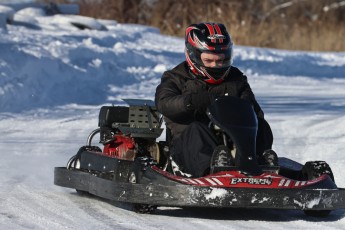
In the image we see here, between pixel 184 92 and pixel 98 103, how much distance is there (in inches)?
288

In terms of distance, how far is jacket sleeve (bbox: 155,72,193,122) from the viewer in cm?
711

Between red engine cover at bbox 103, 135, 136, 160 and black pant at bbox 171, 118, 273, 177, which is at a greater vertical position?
black pant at bbox 171, 118, 273, 177

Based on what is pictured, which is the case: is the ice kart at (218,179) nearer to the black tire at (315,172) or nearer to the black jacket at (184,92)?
the black tire at (315,172)

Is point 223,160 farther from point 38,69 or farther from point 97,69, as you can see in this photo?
point 97,69

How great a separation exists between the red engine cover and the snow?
1.38 feet

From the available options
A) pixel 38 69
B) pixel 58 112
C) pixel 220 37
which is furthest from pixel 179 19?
pixel 220 37

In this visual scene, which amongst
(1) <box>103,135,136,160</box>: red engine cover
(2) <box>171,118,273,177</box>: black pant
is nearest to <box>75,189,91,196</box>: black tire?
(1) <box>103,135,136,160</box>: red engine cover

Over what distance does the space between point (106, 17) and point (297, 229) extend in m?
26.6

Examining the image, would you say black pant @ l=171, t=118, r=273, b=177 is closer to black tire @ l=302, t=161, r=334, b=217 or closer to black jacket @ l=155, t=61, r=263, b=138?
black jacket @ l=155, t=61, r=263, b=138

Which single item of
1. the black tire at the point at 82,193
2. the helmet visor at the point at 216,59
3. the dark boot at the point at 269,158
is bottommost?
the black tire at the point at 82,193

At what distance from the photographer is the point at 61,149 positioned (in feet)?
33.2

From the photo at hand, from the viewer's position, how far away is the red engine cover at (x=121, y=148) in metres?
7.57

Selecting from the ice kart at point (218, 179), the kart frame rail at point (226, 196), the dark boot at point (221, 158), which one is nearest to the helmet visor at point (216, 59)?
the ice kart at point (218, 179)

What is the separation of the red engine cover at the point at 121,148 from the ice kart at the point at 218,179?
1cm
